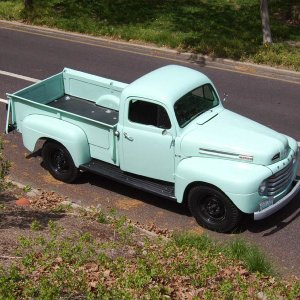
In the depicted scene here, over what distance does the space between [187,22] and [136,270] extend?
13129 millimetres

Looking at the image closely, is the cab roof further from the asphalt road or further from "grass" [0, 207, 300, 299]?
"grass" [0, 207, 300, 299]

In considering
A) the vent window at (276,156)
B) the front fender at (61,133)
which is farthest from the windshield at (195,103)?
the front fender at (61,133)

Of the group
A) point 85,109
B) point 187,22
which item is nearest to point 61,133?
point 85,109

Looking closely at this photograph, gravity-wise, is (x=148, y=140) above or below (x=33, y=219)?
above

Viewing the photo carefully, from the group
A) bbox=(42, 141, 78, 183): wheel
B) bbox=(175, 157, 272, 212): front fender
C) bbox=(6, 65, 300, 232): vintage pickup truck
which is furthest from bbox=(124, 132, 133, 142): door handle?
bbox=(42, 141, 78, 183): wheel

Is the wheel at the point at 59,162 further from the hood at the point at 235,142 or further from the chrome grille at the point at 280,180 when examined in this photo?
the chrome grille at the point at 280,180

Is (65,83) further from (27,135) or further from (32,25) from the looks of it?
(32,25)

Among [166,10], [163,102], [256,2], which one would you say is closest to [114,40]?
[166,10]

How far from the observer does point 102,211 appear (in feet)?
30.6

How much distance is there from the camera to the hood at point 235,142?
855 cm

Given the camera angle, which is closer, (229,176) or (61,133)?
(229,176)

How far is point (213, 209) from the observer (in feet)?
28.8

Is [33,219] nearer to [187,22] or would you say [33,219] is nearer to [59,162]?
[59,162]

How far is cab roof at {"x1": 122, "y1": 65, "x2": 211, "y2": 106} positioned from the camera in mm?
9102
